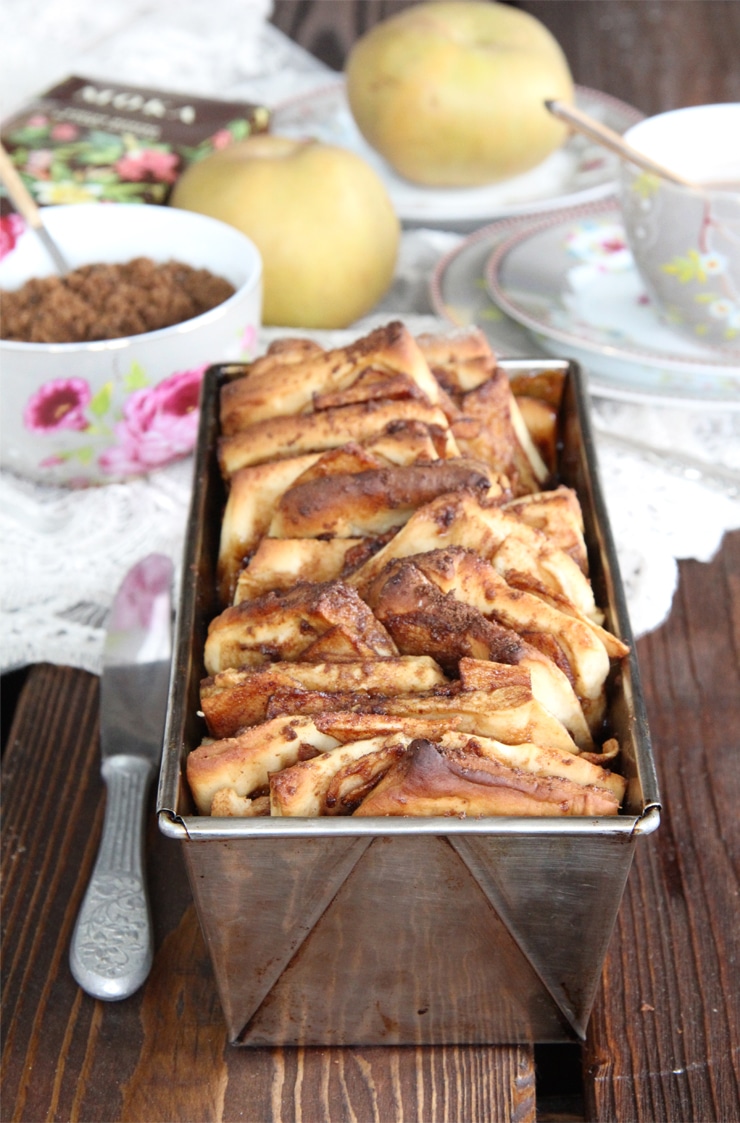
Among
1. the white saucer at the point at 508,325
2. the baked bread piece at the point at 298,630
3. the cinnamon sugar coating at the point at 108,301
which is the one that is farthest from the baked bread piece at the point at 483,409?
the cinnamon sugar coating at the point at 108,301

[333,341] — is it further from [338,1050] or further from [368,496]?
[338,1050]

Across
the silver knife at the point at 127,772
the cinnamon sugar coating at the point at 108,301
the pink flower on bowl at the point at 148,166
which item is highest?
the pink flower on bowl at the point at 148,166

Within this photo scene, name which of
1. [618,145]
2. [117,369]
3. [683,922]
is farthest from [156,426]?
[683,922]

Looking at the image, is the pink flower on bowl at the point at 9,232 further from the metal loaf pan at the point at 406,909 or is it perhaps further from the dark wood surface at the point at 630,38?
the dark wood surface at the point at 630,38

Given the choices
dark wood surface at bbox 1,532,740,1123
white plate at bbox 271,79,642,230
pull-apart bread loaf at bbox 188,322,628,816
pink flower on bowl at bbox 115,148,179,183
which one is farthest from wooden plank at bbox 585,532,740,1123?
pink flower on bowl at bbox 115,148,179,183

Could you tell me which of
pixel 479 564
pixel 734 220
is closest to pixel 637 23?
pixel 734 220

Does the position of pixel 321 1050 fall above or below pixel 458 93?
below

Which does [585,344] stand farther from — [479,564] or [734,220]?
[479,564]
